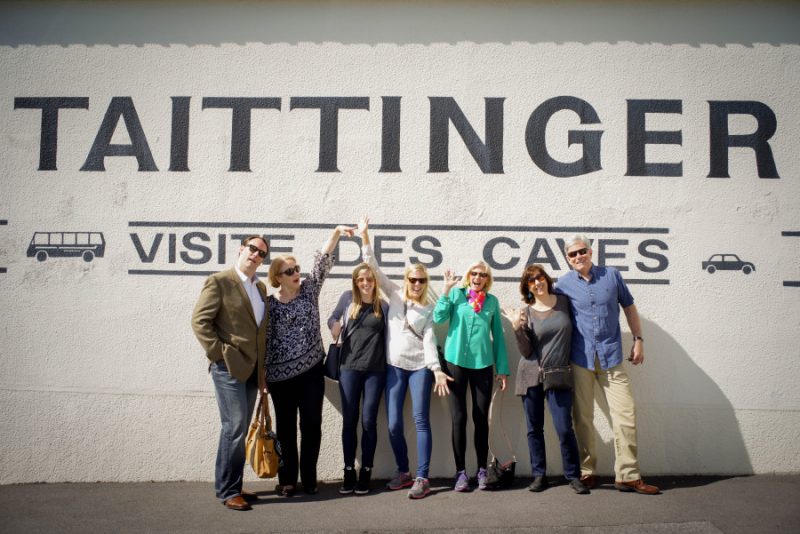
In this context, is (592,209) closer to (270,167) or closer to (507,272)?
(507,272)

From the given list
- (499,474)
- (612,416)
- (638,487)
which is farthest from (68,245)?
(638,487)

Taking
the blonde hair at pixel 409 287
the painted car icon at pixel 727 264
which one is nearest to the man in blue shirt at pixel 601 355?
the painted car icon at pixel 727 264

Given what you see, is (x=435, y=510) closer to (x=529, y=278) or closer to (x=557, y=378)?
(x=557, y=378)

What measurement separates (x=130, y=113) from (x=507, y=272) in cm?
392

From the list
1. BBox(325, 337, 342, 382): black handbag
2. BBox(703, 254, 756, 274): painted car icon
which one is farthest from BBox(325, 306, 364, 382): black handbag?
BBox(703, 254, 756, 274): painted car icon

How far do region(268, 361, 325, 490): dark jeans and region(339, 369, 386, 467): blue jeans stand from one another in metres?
0.21

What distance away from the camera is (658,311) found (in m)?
5.22

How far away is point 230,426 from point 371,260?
172cm

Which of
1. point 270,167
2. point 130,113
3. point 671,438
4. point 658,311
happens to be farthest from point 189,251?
point 671,438

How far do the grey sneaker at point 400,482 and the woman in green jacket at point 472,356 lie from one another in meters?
0.40

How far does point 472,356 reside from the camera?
4656 millimetres

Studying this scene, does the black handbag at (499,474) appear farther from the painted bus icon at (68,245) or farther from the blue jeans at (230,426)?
the painted bus icon at (68,245)

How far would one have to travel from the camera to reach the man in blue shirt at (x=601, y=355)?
4.66 meters

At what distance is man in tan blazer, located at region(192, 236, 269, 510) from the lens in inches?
169
